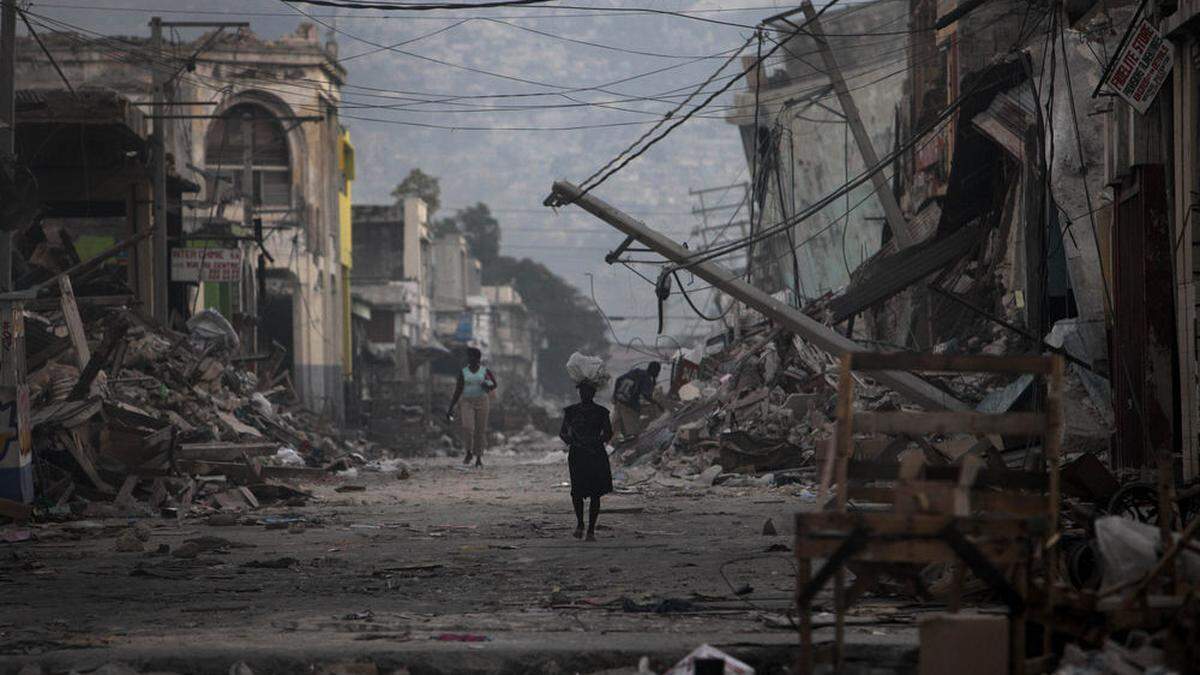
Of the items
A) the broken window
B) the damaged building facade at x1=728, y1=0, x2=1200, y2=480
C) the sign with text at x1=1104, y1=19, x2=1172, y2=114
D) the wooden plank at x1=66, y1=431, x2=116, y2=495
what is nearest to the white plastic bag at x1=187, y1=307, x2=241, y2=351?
the damaged building facade at x1=728, y1=0, x2=1200, y2=480

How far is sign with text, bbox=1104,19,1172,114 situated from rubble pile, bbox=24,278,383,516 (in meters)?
10.1

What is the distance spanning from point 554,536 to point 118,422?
6532 millimetres

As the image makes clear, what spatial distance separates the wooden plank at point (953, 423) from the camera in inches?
238

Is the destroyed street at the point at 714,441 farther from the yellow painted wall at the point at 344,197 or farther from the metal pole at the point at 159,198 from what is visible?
the yellow painted wall at the point at 344,197

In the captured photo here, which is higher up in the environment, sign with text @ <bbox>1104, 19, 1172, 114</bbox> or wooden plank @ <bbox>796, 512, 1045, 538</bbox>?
sign with text @ <bbox>1104, 19, 1172, 114</bbox>

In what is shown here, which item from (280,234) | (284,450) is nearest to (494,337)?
(280,234)

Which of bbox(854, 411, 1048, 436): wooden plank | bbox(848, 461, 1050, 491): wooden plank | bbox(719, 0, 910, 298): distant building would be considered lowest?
bbox(848, 461, 1050, 491): wooden plank

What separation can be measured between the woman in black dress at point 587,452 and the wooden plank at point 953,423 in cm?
→ 716

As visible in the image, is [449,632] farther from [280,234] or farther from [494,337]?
[494,337]

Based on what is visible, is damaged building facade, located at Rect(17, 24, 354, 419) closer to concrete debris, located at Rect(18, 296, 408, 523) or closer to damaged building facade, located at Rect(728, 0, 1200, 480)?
concrete debris, located at Rect(18, 296, 408, 523)

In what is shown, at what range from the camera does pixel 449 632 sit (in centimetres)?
765

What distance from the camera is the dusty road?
6.94 m

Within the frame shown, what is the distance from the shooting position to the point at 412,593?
9438mm

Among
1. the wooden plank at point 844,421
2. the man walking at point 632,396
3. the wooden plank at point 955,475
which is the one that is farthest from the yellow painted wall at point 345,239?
the wooden plank at point 844,421
